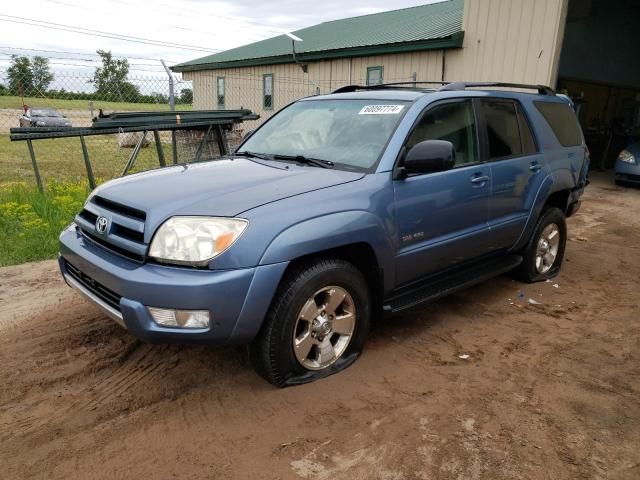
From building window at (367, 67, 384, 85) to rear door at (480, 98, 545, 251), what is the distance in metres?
10.2

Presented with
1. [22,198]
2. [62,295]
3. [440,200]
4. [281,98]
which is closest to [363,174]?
[440,200]

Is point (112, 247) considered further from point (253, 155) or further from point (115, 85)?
point (115, 85)

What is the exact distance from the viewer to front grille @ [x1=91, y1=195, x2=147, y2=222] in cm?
297

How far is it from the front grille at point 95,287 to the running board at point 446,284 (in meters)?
1.69

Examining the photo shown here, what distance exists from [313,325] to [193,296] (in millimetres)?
806

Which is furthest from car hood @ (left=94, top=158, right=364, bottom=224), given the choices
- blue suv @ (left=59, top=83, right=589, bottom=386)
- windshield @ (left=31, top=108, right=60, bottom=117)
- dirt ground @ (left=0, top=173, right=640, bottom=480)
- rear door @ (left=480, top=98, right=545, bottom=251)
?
windshield @ (left=31, top=108, right=60, bottom=117)

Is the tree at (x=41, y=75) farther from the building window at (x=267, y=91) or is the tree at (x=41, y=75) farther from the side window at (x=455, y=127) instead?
the side window at (x=455, y=127)

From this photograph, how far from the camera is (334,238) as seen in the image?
308 centimetres

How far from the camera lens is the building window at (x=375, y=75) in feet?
47.6

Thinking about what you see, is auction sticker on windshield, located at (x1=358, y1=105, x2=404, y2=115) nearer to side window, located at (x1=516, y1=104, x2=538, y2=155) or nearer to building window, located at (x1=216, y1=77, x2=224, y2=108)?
side window, located at (x1=516, y1=104, x2=538, y2=155)

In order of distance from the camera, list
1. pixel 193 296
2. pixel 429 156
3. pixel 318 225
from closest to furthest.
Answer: pixel 193 296, pixel 318 225, pixel 429 156

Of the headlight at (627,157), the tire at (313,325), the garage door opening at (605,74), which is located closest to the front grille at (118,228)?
the tire at (313,325)

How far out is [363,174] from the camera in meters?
3.40

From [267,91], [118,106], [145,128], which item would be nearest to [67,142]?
[118,106]
